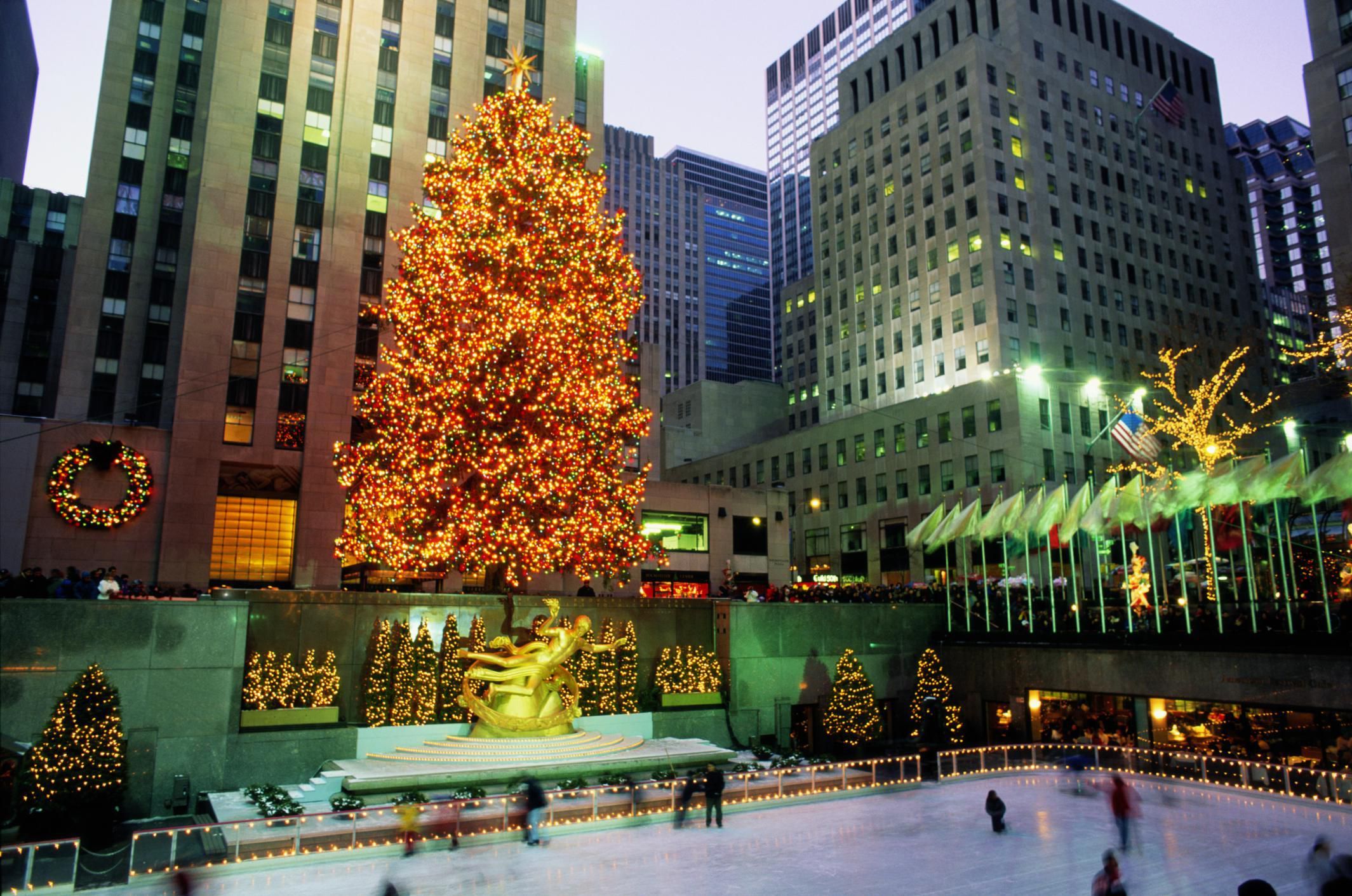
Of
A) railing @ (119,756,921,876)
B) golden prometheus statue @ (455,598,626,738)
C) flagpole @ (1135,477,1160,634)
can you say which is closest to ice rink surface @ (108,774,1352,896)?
railing @ (119,756,921,876)

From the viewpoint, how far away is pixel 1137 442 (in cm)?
3797

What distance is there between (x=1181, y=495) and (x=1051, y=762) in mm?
9305

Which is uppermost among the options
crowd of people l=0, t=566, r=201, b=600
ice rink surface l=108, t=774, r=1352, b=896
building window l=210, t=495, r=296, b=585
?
building window l=210, t=495, r=296, b=585

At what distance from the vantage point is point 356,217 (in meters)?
44.7

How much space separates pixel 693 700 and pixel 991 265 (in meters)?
55.9

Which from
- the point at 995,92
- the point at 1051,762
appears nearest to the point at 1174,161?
the point at 995,92

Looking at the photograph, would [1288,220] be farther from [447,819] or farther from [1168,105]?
[447,819]

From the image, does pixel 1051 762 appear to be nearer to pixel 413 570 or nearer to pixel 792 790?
pixel 792 790

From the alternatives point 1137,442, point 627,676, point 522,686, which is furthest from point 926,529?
point 522,686

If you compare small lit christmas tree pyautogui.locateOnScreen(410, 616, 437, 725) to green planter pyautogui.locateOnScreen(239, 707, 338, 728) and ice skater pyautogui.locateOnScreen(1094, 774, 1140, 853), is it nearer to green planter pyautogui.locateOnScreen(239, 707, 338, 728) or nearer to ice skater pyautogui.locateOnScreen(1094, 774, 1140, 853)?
green planter pyautogui.locateOnScreen(239, 707, 338, 728)

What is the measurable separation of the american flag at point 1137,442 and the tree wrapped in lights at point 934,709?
13825 millimetres

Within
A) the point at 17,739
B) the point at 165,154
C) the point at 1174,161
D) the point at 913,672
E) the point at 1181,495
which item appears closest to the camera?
the point at 17,739

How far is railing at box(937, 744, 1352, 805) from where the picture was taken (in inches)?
780

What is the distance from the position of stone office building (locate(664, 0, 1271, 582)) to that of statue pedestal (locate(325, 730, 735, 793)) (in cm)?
4424
